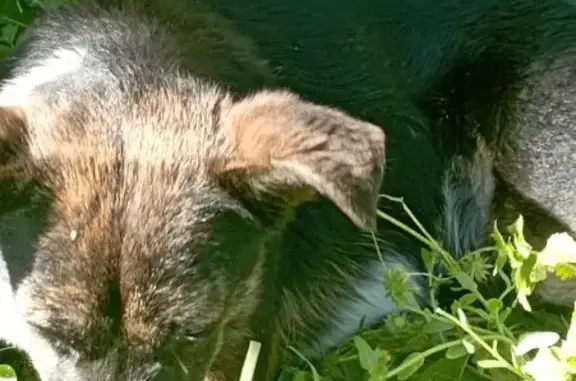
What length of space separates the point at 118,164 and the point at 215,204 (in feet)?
0.69

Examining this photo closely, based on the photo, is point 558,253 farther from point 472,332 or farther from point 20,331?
point 20,331

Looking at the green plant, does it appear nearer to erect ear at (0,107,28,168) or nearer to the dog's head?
the dog's head

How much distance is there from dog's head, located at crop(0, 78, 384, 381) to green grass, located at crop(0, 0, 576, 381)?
0.38m

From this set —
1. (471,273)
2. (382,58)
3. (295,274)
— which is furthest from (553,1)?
(295,274)

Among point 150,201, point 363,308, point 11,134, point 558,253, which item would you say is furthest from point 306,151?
point 363,308

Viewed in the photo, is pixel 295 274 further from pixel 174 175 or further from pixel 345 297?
pixel 174 175

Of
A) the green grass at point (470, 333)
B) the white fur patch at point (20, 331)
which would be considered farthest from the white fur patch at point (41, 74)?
the green grass at point (470, 333)

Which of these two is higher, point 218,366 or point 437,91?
point 437,91

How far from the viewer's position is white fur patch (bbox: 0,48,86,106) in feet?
8.17

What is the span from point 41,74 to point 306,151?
708 mm

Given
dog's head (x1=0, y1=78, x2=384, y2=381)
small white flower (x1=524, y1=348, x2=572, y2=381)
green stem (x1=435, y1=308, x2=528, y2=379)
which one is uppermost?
dog's head (x1=0, y1=78, x2=384, y2=381)

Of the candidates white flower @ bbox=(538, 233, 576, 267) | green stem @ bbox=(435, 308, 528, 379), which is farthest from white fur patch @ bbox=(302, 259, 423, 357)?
white flower @ bbox=(538, 233, 576, 267)

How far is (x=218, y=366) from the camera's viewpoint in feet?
8.85

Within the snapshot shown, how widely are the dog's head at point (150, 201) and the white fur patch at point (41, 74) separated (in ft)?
0.34
